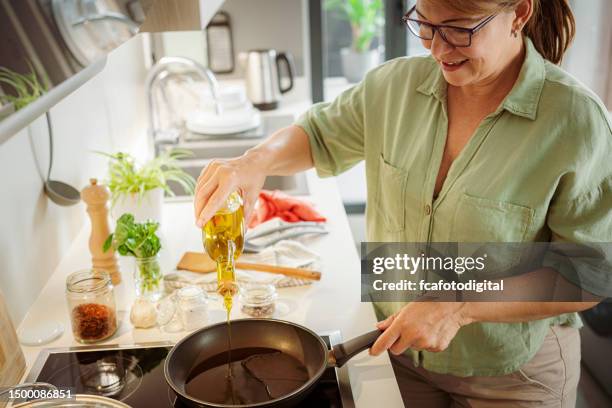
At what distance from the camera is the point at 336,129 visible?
1.52m

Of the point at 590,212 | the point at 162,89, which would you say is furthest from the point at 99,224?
the point at 162,89

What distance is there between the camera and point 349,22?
370 cm

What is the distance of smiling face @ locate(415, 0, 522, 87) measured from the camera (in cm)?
112

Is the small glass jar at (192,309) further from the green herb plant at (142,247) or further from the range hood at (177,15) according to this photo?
the range hood at (177,15)

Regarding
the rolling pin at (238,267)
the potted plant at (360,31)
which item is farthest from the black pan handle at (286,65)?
the rolling pin at (238,267)

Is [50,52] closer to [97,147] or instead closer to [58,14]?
[58,14]

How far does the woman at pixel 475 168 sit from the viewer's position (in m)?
1.15

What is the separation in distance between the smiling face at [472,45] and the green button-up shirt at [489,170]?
0.22ft

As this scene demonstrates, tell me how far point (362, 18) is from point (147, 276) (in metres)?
2.56

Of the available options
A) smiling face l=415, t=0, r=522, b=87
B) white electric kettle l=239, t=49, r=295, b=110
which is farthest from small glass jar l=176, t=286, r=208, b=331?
white electric kettle l=239, t=49, r=295, b=110

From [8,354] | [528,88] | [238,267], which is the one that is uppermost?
[528,88]

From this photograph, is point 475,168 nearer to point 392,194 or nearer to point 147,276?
point 392,194

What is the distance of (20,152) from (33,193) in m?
0.11

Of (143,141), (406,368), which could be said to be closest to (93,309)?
(406,368)
